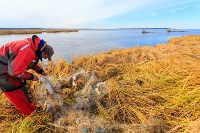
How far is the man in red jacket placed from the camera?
311 cm

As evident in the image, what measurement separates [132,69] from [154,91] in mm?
1496

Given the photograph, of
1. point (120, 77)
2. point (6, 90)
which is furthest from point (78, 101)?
point (120, 77)

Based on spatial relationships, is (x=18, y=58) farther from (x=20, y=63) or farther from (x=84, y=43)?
(x=84, y=43)

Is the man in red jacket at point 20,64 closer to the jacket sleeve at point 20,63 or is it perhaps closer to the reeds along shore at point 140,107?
the jacket sleeve at point 20,63

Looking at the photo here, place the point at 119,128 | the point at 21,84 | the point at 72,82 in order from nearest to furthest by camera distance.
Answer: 1. the point at 119,128
2. the point at 21,84
3. the point at 72,82

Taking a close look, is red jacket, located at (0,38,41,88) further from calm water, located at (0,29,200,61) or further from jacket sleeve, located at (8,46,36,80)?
calm water, located at (0,29,200,61)

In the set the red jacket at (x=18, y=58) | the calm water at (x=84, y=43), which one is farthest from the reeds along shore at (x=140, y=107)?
the calm water at (x=84, y=43)

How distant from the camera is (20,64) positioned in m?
3.09

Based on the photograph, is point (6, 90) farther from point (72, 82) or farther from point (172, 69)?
point (172, 69)

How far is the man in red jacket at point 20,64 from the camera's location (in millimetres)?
3113

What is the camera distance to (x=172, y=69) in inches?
183

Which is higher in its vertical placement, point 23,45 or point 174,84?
point 23,45

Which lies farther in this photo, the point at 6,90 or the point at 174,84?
the point at 174,84

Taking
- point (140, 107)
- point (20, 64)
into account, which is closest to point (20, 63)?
point (20, 64)
